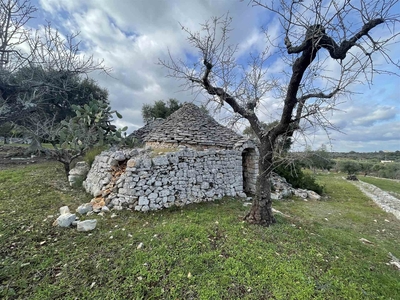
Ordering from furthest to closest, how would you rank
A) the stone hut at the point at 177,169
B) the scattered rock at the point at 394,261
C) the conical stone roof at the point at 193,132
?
the conical stone roof at the point at 193,132 → the stone hut at the point at 177,169 → the scattered rock at the point at 394,261

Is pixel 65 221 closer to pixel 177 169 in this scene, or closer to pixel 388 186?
pixel 177 169

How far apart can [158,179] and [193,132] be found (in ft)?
11.5

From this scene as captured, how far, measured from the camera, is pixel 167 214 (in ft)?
18.4

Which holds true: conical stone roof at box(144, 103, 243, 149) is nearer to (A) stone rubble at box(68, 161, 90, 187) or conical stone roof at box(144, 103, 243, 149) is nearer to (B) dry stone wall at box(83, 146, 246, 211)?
(B) dry stone wall at box(83, 146, 246, 211)

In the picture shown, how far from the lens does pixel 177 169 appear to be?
21.3 ft

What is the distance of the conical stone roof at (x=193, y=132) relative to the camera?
846 cm

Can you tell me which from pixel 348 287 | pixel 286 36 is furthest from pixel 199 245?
pixel 286 36

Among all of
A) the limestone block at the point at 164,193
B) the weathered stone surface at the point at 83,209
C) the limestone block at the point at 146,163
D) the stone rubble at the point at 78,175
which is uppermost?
the limestone block at the point at 146,163

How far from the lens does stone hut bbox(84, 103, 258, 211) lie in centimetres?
581

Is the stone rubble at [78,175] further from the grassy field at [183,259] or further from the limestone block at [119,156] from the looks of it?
the limestone block at [119,156]

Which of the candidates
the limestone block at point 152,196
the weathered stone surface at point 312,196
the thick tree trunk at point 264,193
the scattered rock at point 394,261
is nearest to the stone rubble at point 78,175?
the limestone block at point 152,196

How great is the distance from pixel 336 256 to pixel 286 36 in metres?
4.81

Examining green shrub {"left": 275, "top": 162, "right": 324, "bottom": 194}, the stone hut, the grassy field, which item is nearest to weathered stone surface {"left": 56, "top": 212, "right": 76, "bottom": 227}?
the grassy field

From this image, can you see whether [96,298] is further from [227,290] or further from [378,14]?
[378,14]
